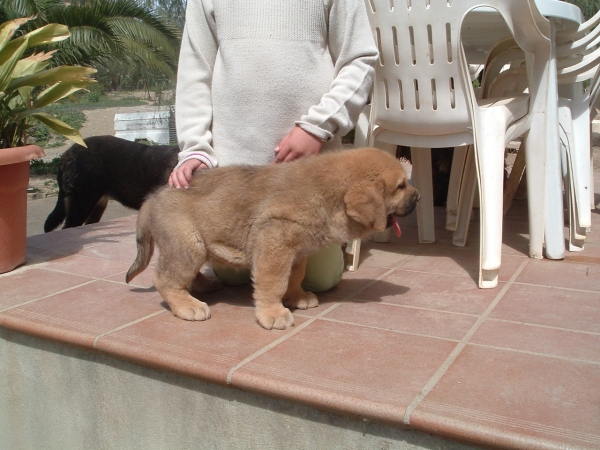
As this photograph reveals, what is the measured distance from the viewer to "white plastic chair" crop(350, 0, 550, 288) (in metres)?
3.37

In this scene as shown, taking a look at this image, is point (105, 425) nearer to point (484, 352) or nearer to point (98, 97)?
point (484, 352)

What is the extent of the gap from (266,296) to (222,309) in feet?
1.38

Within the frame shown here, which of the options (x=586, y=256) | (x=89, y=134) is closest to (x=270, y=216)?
(x=586, y=256)

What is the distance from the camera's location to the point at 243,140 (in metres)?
3.16

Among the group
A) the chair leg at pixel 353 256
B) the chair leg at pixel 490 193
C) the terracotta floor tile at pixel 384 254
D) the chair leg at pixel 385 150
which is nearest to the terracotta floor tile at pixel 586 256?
the chair leg at pixel 490 193

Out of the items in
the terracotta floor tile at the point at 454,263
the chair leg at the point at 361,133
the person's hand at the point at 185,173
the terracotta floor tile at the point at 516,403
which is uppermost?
Answer: the chair leg at the point at 361,133

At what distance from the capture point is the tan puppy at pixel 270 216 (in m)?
2.70

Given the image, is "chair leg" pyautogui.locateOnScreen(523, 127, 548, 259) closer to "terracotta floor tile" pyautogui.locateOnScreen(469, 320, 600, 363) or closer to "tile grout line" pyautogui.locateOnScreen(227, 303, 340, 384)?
"terracotta floor tile" pyautogui.locateOnScreen(469, 320, 600, 363)

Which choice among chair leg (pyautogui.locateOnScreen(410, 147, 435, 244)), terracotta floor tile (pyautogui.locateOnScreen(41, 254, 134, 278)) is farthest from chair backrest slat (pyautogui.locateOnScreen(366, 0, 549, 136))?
terracotta floor tile (pyautogui.locateOnScreen(41, 254, 134, 278))

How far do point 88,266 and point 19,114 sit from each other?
1.03 metres

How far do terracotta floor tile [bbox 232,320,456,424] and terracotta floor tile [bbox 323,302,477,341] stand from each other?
91mm

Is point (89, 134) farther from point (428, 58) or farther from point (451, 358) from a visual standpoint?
point (451, 358)

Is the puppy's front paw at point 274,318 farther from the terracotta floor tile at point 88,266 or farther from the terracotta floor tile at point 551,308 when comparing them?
the terracotta floor tile at point 88,266

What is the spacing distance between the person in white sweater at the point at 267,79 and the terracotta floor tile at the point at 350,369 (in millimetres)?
968
